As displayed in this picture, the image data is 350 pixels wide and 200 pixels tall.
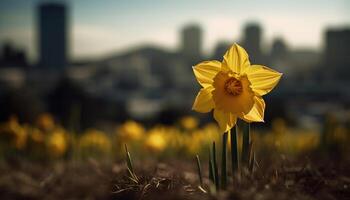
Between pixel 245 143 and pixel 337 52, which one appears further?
pixel 337 52

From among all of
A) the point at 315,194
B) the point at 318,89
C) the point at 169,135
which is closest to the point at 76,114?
the point at 169,135

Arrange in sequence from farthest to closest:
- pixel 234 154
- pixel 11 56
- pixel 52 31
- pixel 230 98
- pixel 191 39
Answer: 1. pixel 52 31
2. pixel 191 39
3. pixel 11 56
4. pixel 230 98
5. pixel 234 154

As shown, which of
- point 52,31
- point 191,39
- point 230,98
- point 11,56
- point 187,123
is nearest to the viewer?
point 230,98

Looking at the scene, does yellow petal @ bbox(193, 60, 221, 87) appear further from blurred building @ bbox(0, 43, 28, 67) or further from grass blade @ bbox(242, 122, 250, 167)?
blurred building @ bbox(0, 43, 28, 67)

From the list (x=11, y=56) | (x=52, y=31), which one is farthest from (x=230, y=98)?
(x=52, y=31)

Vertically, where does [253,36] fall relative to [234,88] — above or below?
below

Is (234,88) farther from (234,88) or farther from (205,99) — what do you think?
(205,99)

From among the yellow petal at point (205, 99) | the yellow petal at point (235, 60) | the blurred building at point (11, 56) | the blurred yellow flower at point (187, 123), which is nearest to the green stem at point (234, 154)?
the yellow petal at point (205, 99)

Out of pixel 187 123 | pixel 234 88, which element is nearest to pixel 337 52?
pixel 187 123
